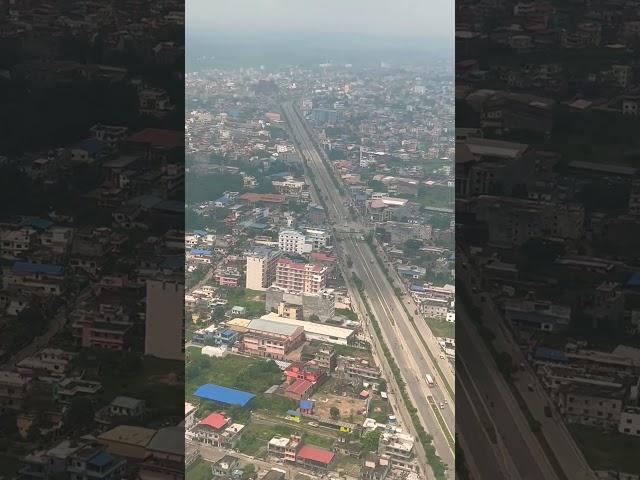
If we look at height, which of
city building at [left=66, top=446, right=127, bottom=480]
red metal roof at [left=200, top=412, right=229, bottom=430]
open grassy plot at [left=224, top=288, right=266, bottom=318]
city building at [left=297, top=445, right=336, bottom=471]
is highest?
open grassy plot at [left=224, top=288, right=266, bottom=318]

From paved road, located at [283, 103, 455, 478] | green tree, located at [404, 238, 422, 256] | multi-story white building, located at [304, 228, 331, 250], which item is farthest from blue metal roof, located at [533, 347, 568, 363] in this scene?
multi-story white building, located at [304, 228, 331, 250]

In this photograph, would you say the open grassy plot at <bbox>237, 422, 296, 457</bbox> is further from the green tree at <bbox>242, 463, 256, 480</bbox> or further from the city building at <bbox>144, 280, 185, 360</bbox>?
the city building at <bbox>144, 280, 185, 360</bbox>

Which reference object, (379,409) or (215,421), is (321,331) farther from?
(215,421)

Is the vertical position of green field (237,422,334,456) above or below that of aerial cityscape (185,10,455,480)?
below

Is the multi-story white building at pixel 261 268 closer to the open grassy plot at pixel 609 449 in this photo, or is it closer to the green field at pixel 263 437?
the green field at pixel 263 437

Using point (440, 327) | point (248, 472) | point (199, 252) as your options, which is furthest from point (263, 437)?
point (440, 327)

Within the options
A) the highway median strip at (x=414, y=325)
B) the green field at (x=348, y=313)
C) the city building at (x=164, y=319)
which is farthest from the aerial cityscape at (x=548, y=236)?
the green field at (x=348, y=313)

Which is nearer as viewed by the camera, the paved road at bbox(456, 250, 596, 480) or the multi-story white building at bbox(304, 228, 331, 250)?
the paved road at bbox(456, 250, 596, 480)

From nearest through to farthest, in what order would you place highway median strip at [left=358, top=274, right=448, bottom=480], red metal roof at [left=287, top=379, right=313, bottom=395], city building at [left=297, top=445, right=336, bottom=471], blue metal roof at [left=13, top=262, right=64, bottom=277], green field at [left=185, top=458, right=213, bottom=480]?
blue metal roof at [left=13, top=262, right=64, bottom=277] → highway median strip at [left=358, top=274, right=448, bottom=480] → green field at [left=185, top=458, right=213, bottom=480] → city building at [left=297, top=445, right=336, bottom=471] → red metal roof at [left=287, top=379, right=313, bottom=395]

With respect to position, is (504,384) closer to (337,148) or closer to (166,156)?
(166,156)
